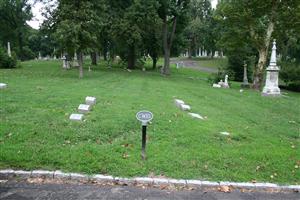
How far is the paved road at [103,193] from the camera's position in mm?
4430

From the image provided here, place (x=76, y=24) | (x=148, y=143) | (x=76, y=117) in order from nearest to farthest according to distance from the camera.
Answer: (x=148, y=143)
(x=76, y=117)
(x=76, y=24)

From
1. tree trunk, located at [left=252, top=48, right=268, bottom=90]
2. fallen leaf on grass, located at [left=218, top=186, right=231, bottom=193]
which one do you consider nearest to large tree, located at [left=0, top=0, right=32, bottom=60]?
tree trunk, located at [left=252, top=48, right=268, bottom=90]

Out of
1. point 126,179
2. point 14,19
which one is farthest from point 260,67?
→ point 14,19

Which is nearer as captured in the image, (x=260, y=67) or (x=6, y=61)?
(x=260, y=67)

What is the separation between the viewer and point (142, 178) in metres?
4.99

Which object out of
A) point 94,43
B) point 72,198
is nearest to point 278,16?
point 94,43

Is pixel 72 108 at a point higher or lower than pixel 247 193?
higher

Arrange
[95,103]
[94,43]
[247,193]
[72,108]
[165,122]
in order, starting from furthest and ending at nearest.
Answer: [94,43], [95,103], [72,108], [165,122], [247,193]

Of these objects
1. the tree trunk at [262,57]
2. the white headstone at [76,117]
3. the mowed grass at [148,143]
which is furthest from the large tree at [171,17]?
the white headstone at [76,117]

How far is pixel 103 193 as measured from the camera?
4.57 metres

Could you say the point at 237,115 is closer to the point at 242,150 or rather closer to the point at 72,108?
the point at 242,150

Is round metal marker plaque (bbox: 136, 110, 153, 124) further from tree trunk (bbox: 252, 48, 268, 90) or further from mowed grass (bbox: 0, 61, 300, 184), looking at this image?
tree trunk (bbox: 252, 48, 268, 90)

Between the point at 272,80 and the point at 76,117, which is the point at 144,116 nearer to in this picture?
the point at 76,117

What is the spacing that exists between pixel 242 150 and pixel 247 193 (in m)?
1.70
